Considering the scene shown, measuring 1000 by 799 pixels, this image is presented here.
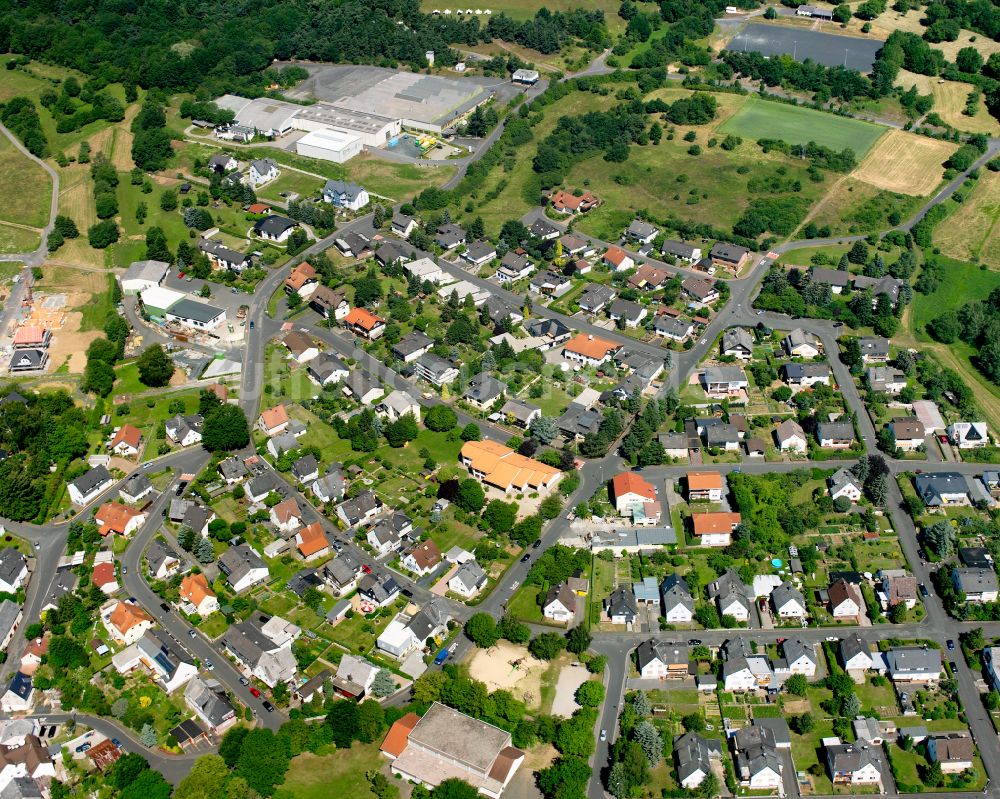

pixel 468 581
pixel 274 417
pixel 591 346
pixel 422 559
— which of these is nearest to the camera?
pixel 468 581

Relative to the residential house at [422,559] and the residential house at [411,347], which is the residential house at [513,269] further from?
the residential house at [422,559]

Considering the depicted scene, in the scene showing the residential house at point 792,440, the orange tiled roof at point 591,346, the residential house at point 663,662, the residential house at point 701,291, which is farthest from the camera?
the residential house at point 701,291

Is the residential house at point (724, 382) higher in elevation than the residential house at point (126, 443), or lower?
higher

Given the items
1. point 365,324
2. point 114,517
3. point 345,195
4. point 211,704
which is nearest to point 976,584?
point 211,704

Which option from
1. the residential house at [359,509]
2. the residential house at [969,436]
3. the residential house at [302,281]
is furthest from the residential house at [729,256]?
the residential house at [359,509]

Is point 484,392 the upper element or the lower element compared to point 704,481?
upper

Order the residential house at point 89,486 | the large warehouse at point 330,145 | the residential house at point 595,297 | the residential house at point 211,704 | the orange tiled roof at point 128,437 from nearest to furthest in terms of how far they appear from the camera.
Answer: the residential house at point 211,704
the residential house at point 89,486
the orange tiled roof at point 128,437
the residential house at point 595,297
the large warehouse at point 330,145

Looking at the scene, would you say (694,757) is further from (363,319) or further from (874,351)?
(363,319)

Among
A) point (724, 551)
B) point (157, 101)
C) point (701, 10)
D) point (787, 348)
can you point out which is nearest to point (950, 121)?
point (701, 10)
